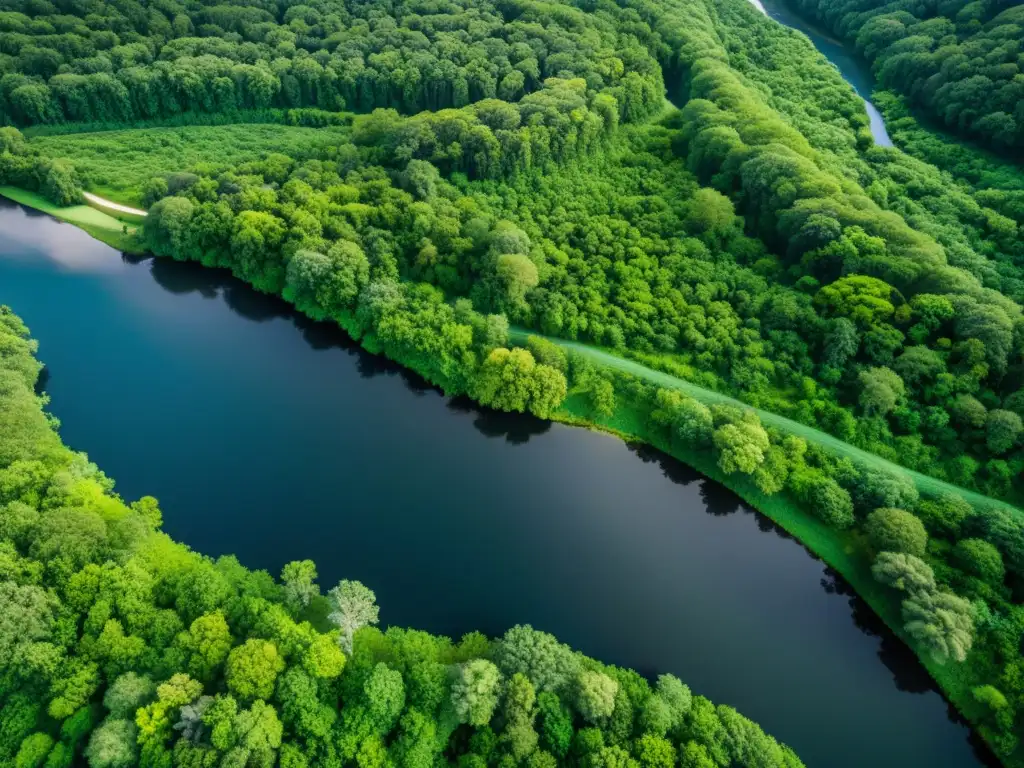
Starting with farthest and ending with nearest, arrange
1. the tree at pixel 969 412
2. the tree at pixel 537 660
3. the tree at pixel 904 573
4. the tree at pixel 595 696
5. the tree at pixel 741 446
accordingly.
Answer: the tree at pixel 969 412 → the tree at pixel 741 446 → the tree at pixel 904 573 → the tree at pixel 537 660 → the tree at pixel 595 696

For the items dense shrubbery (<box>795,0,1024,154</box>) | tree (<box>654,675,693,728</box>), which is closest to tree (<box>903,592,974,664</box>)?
tree (<box>654,675,693,728</box>)

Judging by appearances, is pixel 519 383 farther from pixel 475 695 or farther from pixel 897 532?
pixel 897 532

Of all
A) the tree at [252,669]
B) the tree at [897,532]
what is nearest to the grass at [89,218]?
the tree at [252,669]

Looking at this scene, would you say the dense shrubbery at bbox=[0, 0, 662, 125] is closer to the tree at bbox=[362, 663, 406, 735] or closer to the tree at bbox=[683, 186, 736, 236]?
the tree at bbox=[683, 186, 736, 236]

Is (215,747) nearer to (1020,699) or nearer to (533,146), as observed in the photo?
(1020,699)

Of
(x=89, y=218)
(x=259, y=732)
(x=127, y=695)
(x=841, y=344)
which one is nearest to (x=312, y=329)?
(x=89, y=218)

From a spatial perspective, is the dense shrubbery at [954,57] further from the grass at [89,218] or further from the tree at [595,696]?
the grass at [89,218]

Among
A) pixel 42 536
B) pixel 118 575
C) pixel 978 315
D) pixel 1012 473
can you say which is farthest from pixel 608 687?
pixel 978 315
